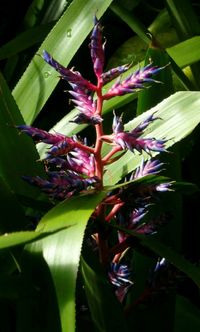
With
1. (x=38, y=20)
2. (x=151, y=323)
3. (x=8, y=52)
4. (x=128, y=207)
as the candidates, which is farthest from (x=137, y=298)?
(x=38, y=20)

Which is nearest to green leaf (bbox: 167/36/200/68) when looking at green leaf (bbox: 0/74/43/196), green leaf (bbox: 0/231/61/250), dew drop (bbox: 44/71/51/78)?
dew drop (bbox: 44/71/51/78)

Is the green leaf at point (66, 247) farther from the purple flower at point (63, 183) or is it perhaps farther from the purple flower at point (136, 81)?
the purple flower at point (136, 81)

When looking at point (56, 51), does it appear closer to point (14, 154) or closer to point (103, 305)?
point (14, 154)

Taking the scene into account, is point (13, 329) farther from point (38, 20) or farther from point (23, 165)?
point (38, 20)

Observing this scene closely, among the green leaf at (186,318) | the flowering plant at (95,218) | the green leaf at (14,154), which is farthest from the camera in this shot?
the green leaf at (186,318)

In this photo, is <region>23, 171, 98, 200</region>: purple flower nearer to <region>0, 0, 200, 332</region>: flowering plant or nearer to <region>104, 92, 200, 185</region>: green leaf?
<region>0, 0, 200, 332</region>: flowering plant

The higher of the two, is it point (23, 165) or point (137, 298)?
point (23, 165)

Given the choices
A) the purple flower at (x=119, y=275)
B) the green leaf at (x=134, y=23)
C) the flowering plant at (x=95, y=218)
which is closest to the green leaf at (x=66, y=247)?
the flowering plant at (x=95, y=218)
